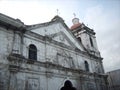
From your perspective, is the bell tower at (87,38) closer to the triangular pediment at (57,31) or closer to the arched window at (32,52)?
the triangular pediment at (57,31)

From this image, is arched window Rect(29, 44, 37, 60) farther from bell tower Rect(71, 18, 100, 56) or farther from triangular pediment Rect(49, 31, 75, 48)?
bell tower Rect(71, 18, 100, 56)

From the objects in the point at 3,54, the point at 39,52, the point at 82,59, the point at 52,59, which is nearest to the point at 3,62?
the point at 3,54

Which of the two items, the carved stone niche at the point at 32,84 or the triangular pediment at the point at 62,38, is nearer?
the carved stone niche at the point at 32,84

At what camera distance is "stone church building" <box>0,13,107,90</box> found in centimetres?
955

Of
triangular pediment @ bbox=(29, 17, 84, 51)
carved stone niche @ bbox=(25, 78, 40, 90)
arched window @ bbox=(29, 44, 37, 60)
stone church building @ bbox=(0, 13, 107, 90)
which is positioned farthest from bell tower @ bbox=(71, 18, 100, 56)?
carved stone niche @ bbox=(25, 78, 40, 90)

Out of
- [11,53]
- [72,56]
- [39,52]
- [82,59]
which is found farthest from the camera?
[82,59]

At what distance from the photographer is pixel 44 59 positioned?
1205cm

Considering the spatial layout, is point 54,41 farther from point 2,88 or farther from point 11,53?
point 2,88

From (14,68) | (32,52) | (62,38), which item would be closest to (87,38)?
(62,38)

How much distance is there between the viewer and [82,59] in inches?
654

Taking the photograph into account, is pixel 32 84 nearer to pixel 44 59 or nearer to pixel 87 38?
pixel 44 59

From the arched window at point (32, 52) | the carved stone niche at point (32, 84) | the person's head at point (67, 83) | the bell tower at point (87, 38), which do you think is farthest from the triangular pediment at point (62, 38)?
the carved stone niche at point (32, 84)

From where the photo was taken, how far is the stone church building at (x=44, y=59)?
955 centimetres

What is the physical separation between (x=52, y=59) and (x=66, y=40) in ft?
13.1
